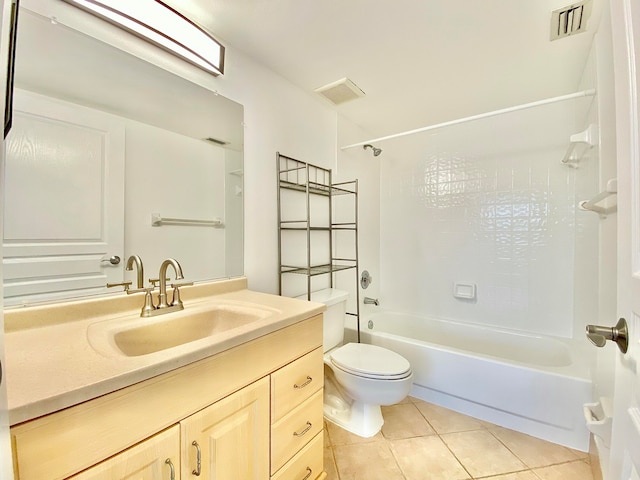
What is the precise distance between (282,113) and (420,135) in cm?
150

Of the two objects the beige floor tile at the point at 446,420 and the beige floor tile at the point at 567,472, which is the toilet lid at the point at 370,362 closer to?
the beige floor tile at the point at 446,420

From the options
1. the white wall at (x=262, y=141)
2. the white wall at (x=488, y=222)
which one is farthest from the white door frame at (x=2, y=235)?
the white wall at (x=488, y=222)

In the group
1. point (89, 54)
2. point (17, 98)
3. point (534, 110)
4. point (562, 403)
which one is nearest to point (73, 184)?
point (17, 98)

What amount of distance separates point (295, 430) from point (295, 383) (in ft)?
0.60

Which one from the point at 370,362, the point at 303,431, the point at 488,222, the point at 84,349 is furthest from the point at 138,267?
the point at 488,222

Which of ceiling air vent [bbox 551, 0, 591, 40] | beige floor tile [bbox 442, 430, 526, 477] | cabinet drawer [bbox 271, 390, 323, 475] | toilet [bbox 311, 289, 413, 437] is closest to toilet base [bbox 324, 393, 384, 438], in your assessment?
toilet [bbox 311, 289, 413, 437]

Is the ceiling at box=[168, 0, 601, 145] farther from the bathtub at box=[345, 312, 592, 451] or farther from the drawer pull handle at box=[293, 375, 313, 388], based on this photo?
the bathtub at box=[345, 312, 592, 451]

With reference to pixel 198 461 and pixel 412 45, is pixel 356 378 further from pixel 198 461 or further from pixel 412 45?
pixel 412 45

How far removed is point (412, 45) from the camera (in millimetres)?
1430

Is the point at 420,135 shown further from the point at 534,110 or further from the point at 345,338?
the point at 345,338

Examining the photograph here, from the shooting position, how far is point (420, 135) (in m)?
2.59

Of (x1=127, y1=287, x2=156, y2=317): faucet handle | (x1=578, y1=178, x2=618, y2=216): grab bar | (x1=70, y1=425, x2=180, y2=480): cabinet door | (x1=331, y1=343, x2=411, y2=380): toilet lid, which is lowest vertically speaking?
(x1=331, y1=343, x2=411, y2=380): toilet lid

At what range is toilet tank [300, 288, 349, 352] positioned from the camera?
1.74 m

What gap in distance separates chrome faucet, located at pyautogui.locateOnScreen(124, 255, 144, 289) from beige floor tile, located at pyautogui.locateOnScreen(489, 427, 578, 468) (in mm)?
2008
